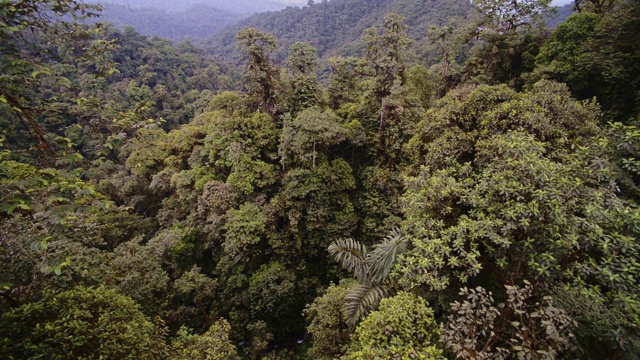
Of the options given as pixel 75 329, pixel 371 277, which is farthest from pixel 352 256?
pixel 75 329

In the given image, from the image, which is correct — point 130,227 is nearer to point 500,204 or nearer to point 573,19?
point 500,204

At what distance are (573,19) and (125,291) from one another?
1609 centimetres

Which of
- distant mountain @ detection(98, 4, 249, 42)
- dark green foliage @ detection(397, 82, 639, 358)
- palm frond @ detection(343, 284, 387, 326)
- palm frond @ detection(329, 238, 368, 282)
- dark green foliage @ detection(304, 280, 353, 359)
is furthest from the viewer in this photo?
distant mountain @ detection(98, 4, 249, 42)

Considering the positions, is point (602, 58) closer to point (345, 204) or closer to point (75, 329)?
point (345, 204)

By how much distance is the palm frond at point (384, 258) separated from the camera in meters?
6.16

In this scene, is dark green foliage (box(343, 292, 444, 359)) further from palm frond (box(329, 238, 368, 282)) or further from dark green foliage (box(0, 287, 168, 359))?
dark green foliage (box(0, 287, 168, 359))

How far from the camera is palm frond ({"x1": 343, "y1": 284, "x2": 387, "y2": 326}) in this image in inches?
240

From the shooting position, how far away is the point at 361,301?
628 centimetres

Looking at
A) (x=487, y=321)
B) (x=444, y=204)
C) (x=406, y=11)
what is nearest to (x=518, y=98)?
(x=444, y=204)

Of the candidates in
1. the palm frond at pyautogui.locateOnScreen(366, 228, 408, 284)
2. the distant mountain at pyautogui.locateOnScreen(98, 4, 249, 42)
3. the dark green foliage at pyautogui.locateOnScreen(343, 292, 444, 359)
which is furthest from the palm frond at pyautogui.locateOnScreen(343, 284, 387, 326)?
the distant mountain at pyautogui.locateOnScreen(98, 4, 249, 42)

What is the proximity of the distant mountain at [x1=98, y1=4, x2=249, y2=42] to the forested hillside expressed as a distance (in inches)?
4709

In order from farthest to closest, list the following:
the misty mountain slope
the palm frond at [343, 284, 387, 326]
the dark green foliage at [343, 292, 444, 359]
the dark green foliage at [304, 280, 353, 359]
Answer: the misty mountain slope < the dark green foliage at [304, 280, 353, 359] < the palm frond at [343, 284, 387, 326] < the dark green foliage at [343, 292, 444, 359]

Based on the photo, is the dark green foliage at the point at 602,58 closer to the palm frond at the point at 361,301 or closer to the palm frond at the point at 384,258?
the palm frond at the point at 384,258

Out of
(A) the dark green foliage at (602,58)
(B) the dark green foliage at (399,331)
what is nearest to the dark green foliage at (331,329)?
(B) the dark green foliage at (399,331)
